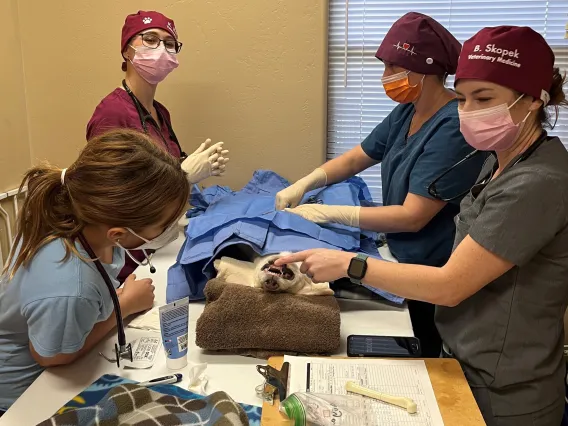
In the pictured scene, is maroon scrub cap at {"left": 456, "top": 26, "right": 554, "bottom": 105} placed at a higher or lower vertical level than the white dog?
higher

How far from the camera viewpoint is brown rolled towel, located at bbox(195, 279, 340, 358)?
116 cm

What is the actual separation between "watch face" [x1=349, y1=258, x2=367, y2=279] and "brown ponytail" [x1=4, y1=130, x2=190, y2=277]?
433 millimetres

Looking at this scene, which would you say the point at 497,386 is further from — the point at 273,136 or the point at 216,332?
the point at 273,136

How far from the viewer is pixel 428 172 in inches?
59.1

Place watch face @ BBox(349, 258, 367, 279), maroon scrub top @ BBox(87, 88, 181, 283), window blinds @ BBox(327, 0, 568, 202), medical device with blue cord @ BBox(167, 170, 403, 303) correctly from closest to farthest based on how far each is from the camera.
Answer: watch face @ BBox(349, 258, 367, 279) < medical device with blue cord @ BBox(167, 170, 403, 303) < maroon scrub top @ BBox(87, 88, 181, 283) < window blinds @ BBox(327, 0, 568, 202)

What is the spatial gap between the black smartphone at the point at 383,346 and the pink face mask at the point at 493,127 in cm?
47

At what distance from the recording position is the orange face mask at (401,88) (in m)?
1.65

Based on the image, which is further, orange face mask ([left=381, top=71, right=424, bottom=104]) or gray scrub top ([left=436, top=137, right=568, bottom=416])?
orange face mask ([left=381, top=71, right=424, bottom=104])

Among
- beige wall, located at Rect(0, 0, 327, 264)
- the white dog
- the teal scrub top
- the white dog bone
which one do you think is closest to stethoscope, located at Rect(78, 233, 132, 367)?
the teal scrub top

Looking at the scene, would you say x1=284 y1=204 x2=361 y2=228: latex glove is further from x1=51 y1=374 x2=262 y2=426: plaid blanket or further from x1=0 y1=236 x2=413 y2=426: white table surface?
x1=51 y1=374 x2=262 y2=426: plaid blanket

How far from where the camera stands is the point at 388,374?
1.06m

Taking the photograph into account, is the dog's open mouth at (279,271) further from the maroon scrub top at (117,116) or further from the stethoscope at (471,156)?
the maroon scrub top at (117,116)

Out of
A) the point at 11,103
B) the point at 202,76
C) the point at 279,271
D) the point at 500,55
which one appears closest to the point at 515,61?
the point at 500,55

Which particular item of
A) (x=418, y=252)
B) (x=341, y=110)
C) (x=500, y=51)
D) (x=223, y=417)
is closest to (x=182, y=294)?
(x=223, y=417)
